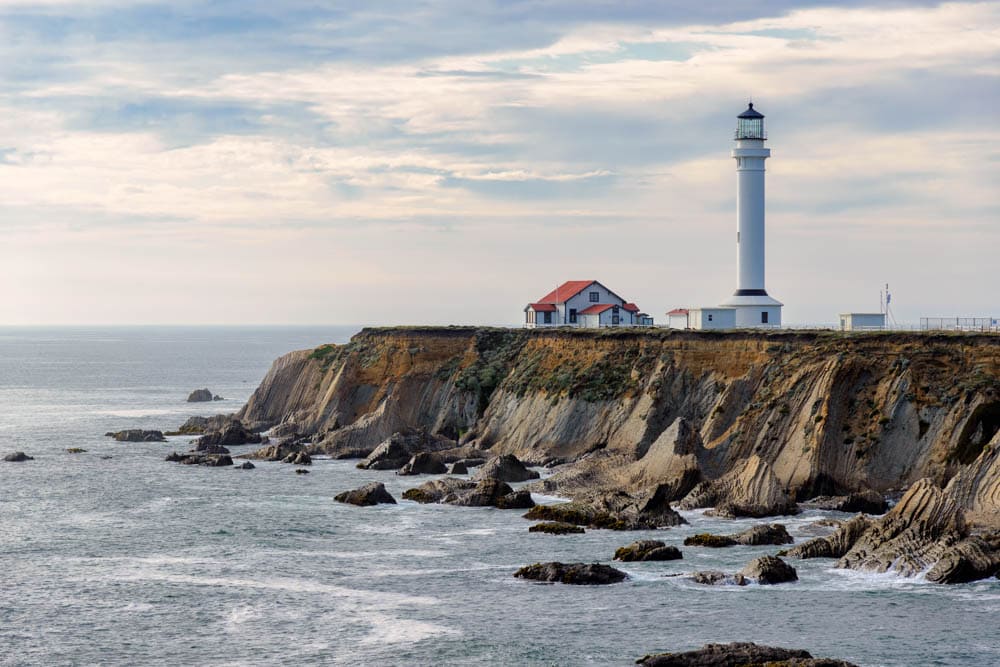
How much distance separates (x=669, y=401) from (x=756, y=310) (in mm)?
19826

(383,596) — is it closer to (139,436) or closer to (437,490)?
(437,490)

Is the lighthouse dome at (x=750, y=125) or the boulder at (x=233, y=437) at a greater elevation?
the lighthouse dome at (x=750, y=125)

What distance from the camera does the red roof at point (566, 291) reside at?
117 metres

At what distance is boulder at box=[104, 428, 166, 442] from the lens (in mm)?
97125

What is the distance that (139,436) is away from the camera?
97688 millimetres

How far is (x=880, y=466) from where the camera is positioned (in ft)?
212

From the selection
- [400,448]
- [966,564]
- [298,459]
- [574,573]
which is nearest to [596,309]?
[400,448]

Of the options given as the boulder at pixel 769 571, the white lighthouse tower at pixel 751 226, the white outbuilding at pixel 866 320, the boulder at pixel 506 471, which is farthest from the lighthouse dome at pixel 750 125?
the boulder at pixel 769 571

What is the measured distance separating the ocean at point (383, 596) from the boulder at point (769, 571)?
50 cm

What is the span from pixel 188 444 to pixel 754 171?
5119 centimetres

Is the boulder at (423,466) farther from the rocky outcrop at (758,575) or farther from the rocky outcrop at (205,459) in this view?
the rocky outcrop at (758,575)

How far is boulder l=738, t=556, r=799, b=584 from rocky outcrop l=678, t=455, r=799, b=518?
43.8ft

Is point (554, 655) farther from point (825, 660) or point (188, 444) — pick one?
point (188, 444)

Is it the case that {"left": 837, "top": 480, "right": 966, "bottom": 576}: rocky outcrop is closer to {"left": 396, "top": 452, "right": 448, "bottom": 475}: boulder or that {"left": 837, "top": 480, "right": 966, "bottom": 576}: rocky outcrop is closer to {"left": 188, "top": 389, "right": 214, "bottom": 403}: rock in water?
{"left": 396, "top": 452, "right": 448, "bottom": 475}: boulder
